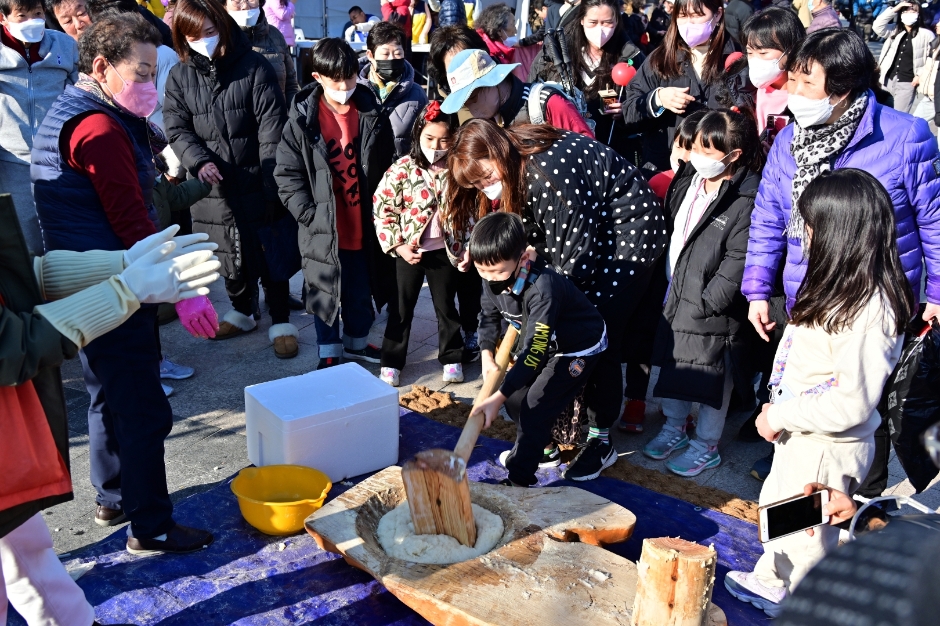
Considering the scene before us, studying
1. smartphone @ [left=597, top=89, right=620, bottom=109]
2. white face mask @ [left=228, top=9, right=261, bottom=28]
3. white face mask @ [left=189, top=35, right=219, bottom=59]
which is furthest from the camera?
white face mask @ [left=228, top=9, right=261, bottom=28]

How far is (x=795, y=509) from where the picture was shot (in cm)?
249

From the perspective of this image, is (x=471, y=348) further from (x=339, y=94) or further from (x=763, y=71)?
(x=763, y=71)

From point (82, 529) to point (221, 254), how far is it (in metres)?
2.18

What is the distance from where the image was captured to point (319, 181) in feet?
15.1

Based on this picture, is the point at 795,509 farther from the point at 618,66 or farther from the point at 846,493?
the point at 618,66

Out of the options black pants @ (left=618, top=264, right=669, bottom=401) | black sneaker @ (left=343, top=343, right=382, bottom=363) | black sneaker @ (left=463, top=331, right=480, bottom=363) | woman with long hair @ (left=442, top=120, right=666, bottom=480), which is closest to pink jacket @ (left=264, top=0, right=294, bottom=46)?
black sneaker @ (left=343, top=343, right=382, bottom=363)

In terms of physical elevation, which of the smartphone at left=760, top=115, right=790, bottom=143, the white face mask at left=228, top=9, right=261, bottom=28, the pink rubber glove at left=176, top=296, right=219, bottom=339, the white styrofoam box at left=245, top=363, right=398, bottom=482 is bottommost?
the white styrofoam box at left=245, top=363, right=398, bottom=482

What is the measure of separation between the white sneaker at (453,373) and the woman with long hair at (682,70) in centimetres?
177

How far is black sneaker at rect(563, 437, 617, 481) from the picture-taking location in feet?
12.3

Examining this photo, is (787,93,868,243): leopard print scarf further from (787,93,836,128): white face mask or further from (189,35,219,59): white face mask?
(189,35,219,59): white face mask

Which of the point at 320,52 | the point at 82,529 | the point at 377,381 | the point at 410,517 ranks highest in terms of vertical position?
the point at 320,52

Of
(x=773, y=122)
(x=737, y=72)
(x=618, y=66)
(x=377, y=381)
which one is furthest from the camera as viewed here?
(x=618, y=66)

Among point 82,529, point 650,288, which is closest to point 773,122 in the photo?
point 650,288

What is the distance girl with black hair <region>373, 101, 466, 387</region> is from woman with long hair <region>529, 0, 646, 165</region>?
4.16 feet
